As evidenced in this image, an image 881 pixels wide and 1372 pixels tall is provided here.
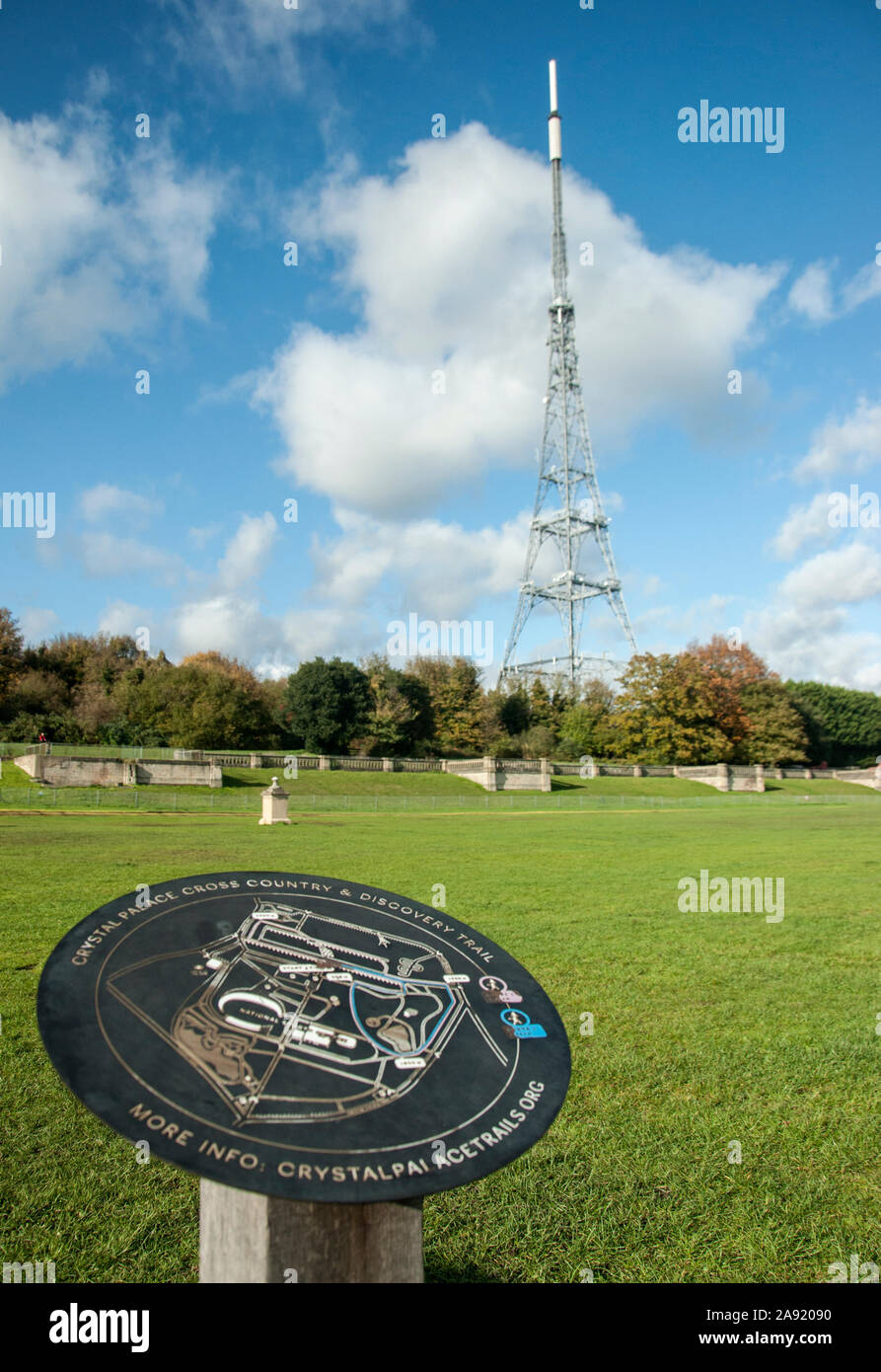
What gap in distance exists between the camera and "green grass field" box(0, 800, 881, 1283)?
3971mm

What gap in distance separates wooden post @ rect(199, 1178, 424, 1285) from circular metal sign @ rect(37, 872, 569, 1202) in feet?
0.46

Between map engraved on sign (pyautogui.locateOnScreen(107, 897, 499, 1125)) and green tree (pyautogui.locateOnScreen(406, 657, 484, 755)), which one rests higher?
green tree (pyautogui.locateOnScreen(406, 657, 484, 755))

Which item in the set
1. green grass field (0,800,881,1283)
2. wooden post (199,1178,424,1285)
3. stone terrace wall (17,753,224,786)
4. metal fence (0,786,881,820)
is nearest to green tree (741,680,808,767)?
metal fence (0,786,881,820)

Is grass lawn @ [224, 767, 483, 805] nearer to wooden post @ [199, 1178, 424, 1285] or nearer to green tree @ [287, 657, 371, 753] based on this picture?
green tree @ [287, 657, 371, 753]

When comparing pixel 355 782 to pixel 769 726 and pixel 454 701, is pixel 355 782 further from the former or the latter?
pixel 769 726

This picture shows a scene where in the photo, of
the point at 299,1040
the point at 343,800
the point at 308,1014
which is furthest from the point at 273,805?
the point at 299,1040

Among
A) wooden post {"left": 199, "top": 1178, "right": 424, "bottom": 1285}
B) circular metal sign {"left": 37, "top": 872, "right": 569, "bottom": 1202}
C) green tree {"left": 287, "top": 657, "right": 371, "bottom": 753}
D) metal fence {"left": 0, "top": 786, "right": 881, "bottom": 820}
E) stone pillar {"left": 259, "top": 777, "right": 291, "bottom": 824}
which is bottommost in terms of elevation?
metal fence {"left": 0, "top": 786, "right": 881, "bottom": 820}

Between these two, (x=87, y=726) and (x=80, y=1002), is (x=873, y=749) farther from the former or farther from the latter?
(x=80, y=1002)

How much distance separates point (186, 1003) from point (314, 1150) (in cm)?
78

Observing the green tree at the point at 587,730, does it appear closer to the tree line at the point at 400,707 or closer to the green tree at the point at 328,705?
the tree line at the point at 400,707

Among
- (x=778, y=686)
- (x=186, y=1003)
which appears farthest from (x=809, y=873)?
(x=778, y=686)

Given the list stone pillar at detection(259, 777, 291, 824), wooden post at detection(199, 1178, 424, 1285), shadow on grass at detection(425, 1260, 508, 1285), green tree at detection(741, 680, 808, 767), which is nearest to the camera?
wooden post at detection(199, 1178, 424, 1285)

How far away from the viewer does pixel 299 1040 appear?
9.32ft

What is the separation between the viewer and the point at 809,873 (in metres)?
16.0
